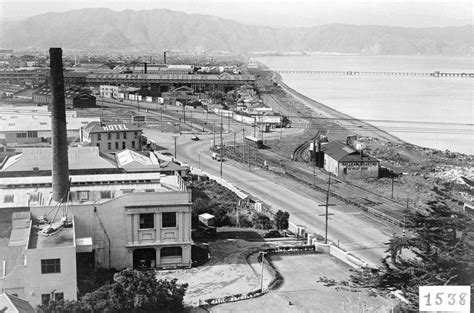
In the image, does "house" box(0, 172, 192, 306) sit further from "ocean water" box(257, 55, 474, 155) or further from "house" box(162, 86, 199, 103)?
"house" box(162, 86, 199, 103)

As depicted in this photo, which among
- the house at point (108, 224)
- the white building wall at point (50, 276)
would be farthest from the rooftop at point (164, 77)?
the white building wall at point (50, 276)

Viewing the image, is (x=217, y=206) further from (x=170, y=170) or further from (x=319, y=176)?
(x=319, y=176)

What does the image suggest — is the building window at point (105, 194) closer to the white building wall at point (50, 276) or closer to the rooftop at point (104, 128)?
the white building wall at point (50, 276)

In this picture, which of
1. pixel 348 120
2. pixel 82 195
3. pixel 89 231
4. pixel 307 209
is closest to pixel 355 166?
pixel 307 209

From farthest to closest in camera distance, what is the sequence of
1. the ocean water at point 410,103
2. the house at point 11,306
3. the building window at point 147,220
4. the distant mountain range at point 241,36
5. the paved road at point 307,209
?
the distant mountain range at point 241,36 < the ocean water at point 410,103 < the paved road at point 307,209 < the building window at point 147,220 < the house at point 11,306

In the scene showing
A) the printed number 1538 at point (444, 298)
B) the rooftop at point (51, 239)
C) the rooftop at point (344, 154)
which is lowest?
the rooftop at point (344, 154)

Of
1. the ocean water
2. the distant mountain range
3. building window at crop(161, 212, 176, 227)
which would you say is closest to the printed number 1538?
building window at crop(161, 212, 176, 227)

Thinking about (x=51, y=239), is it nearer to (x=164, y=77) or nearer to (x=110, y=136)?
(x=110, y=136)
